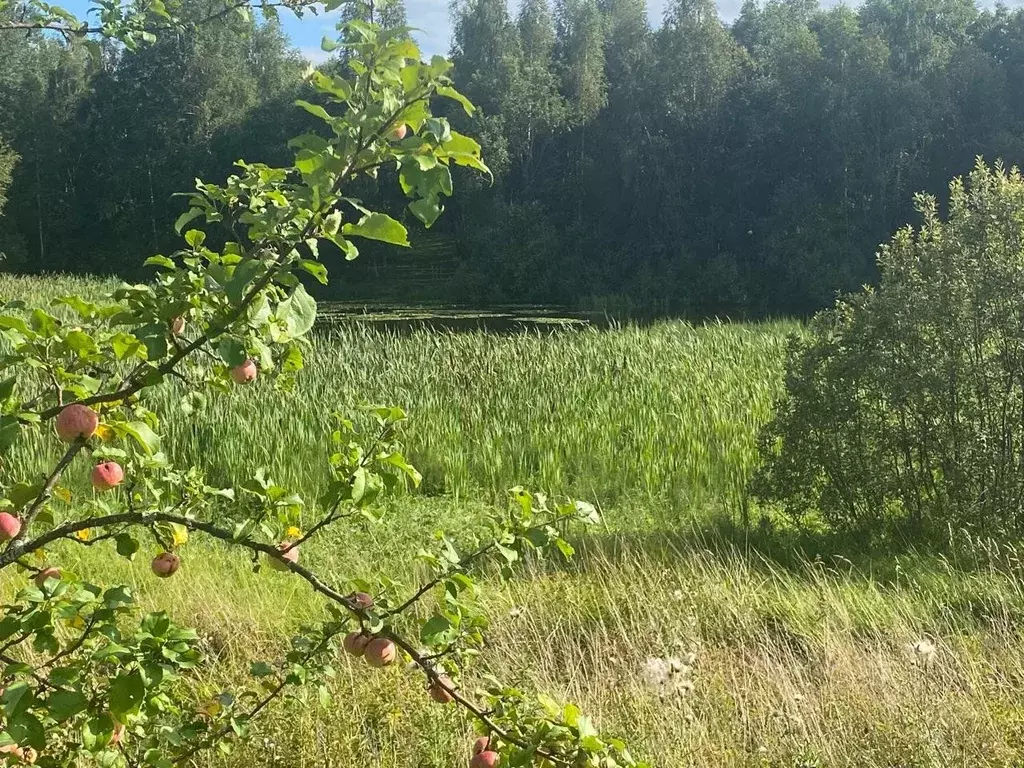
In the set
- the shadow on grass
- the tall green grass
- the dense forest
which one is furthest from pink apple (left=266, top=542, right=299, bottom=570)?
the dense forest

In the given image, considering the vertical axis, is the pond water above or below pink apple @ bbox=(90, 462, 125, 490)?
below

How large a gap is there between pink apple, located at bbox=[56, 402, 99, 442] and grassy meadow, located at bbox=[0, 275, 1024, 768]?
1.52 feet

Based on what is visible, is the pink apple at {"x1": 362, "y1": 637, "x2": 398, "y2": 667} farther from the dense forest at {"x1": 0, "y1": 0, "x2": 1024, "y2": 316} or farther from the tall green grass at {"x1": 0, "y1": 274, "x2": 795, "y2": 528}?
the dense forest at {"x1": 0, "y1": 0, "x2": 1024, "y2": 316}

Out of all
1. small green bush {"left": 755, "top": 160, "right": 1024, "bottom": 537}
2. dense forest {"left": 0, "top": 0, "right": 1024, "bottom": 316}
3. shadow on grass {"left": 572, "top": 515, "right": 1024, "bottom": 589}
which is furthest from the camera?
dense forest {"left": 0, "top": 0, "right": 1024, "bottom": 316}

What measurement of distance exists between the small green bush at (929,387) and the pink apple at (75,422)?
380 centimetres

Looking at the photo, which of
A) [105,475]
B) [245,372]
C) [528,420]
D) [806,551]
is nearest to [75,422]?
[105,475]

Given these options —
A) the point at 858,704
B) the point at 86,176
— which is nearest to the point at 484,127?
the point at 86,176

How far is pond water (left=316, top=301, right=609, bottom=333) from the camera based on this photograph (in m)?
19.0

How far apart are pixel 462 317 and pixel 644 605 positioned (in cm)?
2030

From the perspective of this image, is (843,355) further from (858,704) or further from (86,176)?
(86,176)

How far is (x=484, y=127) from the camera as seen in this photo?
35.4 meters

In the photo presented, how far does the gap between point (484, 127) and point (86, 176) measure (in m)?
17.6

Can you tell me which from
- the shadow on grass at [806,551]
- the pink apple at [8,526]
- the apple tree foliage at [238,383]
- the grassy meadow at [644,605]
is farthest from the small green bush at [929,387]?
the pink apple at [8,526]

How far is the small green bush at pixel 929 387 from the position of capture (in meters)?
4.42
